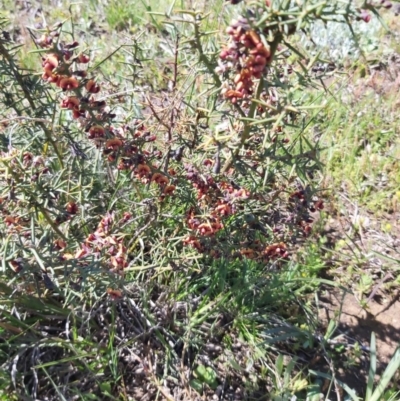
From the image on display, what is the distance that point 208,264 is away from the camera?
1990 millimetres

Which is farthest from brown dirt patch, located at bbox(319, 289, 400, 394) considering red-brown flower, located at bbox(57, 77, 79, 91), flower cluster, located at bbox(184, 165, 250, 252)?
red-brown flower, located at bbox(57, 77, 79, 91)

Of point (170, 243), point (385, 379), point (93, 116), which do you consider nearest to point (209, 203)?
point (170, 243)

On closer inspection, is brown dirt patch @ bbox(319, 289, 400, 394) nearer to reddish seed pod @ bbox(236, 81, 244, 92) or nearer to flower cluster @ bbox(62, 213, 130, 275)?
flower cluster @ bbox(62, 213, 130, 275)

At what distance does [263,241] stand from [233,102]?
806 millimetres

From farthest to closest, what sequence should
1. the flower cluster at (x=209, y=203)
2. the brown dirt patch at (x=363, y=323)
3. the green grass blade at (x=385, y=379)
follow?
the brown dirt patch at (x=363, y=323), the green grass blade at (x=385, y=379), the flower cluster at (x=209, y=203)

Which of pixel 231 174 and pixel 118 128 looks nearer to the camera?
pixel 118 128

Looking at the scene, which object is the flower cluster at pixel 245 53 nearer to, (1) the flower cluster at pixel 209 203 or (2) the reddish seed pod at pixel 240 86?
(2) the reddish seed pod at pixel 240 86

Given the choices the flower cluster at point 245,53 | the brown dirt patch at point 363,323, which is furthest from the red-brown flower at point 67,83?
the brown dirt patch at point 363,323

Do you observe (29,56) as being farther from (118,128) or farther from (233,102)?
(233,102)

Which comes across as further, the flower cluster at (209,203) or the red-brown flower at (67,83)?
the flower cluster at (209,203)

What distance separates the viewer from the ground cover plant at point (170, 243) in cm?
133

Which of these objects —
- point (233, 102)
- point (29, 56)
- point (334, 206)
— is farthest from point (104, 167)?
point (29, 56)

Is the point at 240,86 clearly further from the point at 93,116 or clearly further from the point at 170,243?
the point at 170,243

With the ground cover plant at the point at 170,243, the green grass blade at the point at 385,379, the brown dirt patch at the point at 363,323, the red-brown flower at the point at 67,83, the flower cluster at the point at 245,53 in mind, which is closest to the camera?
the flower cluster at the point at 245,53
